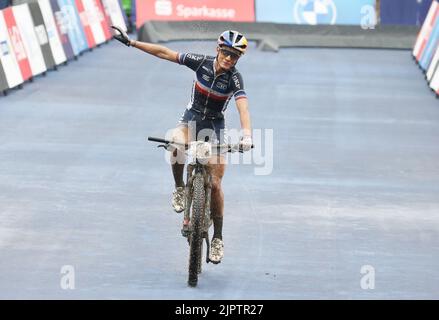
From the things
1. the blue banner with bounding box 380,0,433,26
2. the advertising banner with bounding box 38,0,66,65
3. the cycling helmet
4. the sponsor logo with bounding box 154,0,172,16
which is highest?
the cycling helmet

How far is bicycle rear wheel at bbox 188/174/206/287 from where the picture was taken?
10.5 meters

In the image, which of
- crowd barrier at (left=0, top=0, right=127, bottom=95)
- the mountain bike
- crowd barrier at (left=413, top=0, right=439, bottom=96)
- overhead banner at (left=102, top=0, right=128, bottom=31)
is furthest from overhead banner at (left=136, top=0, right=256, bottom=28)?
the mountain bike

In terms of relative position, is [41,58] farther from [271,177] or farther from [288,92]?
[271,177]

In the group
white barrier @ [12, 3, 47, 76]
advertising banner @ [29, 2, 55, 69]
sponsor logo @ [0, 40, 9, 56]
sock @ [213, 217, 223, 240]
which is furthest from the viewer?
advertising banner @ [29, 2, 55, 69]

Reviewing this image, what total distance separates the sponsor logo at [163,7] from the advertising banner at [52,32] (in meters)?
7.05

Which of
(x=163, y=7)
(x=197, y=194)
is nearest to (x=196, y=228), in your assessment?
(x=197, y=194)

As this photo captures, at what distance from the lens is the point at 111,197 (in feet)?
49.0

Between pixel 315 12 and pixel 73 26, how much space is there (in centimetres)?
794

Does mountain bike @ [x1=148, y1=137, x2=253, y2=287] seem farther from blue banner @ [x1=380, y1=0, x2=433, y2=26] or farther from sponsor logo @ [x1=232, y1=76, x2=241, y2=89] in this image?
blue banner @ [x1=380, y1=0, x2=433, y2=26]

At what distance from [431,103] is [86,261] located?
14538mm

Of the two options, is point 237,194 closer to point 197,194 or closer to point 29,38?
point 197,194

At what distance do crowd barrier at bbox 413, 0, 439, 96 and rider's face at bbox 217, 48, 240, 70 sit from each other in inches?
607
